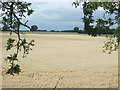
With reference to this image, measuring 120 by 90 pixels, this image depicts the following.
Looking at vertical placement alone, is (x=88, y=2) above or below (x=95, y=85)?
above

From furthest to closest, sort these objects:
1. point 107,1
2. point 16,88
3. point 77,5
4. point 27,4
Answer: point 16,88 < point 107,1 < point 77,5 < point 27,4

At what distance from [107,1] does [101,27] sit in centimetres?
56

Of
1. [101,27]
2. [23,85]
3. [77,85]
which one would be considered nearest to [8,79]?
[23,85]

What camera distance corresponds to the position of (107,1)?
575cm

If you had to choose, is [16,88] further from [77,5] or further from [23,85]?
[77,5]

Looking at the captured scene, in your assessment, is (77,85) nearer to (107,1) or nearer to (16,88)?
(16,88)

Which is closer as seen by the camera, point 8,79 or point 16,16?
point 16,16

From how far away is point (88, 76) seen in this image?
14227mm

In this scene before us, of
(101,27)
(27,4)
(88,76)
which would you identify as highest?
(27,4)

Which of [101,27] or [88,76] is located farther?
[88,76]

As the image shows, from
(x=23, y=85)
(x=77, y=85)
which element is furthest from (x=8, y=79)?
(x=77, y=85)

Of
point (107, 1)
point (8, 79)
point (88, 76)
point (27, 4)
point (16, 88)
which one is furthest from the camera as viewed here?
point (88, 76)

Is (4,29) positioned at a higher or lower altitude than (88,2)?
lower

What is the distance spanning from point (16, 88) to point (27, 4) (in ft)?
24.3
